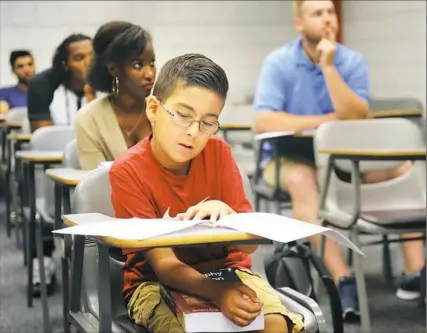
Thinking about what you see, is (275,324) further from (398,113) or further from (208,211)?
(398,113)

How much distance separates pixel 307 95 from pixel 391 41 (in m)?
2.28

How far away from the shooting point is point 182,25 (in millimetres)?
6656

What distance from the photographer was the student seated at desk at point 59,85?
12.4 feet

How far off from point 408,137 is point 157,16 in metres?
3.72

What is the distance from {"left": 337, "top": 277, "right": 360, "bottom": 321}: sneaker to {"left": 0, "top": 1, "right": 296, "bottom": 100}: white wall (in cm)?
338

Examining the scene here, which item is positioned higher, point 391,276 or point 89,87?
point 89,87

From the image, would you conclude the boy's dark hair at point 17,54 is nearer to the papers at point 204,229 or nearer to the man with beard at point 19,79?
the man with beard at point 19,79

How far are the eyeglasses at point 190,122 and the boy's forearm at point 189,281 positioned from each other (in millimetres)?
279

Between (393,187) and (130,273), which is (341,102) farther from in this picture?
(130,273)

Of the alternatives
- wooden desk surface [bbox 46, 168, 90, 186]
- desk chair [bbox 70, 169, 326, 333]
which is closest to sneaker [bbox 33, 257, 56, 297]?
wooden desk surface [bbox 46, 168, 90, 186]

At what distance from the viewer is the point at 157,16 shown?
6613 millimetres

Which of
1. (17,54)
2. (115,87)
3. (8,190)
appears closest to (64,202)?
(115,87)

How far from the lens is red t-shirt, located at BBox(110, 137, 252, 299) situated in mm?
1647

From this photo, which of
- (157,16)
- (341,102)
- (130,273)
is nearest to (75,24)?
(157,16)
